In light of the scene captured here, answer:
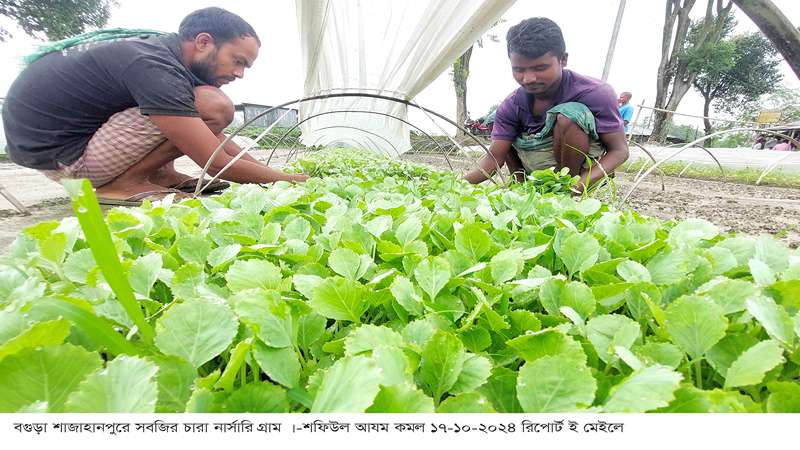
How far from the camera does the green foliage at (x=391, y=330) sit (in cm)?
23

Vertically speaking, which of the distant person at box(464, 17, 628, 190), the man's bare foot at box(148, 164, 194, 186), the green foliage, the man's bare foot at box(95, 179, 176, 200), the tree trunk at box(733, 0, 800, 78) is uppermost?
the tree trunk at box(733, 0, 800, 78)

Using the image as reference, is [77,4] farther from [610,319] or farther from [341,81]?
[610,319]

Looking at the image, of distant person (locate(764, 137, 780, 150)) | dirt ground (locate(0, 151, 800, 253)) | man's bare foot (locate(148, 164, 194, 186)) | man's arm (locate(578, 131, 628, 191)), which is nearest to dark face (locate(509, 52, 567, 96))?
man's arm (locate(578, 131, 628, 191))

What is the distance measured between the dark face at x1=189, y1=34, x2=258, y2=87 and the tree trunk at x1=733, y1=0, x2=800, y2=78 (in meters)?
1.93

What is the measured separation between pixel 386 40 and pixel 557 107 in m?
1.80

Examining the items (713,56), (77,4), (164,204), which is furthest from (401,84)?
(713,56)

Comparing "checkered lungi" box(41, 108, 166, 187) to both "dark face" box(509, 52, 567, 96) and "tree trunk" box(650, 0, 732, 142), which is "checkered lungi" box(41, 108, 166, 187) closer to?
"dark face" box(509, 52, 567, 96)

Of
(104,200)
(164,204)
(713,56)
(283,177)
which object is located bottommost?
(104,200)

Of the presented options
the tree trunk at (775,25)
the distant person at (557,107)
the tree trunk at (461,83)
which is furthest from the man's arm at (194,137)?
the tree trunk at (461,83)

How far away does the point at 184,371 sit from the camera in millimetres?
262

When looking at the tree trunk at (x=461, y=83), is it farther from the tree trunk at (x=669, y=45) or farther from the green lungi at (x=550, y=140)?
the green lungi at (x=550, y=140)

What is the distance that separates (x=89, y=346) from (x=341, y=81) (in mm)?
3883

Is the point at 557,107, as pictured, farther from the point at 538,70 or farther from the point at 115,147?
the point at 115,147

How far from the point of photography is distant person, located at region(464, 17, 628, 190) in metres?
2.12
